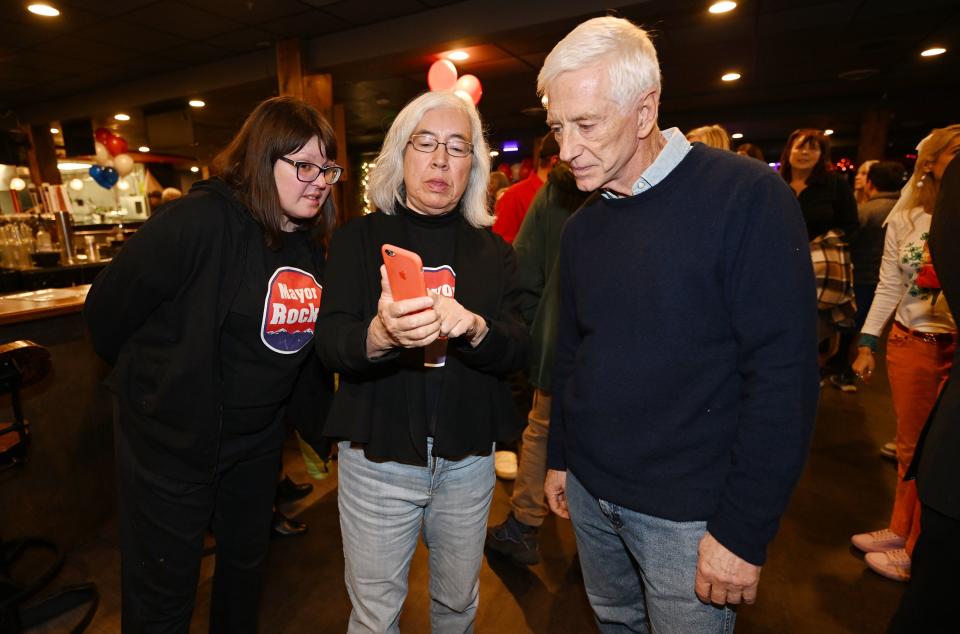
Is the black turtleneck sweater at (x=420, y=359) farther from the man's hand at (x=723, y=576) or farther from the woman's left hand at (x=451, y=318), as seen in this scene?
the man's hand at (x=723, y=576)

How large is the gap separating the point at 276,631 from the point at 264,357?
1.25m

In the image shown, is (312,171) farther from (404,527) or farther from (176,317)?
(404,527)

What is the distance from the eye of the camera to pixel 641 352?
1.03m

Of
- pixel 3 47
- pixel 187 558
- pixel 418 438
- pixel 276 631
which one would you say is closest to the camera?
pixel 418 438

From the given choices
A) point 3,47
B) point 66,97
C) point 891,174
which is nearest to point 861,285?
point 891,174

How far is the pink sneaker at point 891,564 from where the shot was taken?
7.43 ft

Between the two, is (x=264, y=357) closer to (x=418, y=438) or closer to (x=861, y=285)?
(x=418, y=438)

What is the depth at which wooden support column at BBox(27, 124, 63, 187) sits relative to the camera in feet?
29.8

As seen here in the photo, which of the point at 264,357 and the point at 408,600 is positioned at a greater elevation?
the point at 264,357

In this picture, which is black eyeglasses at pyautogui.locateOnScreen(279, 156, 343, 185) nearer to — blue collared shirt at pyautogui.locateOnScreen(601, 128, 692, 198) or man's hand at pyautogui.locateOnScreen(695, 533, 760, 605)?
blue collared shirt at pyautogui.locateOnScreen(601, 128, 692, 198)

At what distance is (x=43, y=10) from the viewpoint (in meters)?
4.69

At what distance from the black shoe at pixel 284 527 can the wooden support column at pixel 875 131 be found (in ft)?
33.7

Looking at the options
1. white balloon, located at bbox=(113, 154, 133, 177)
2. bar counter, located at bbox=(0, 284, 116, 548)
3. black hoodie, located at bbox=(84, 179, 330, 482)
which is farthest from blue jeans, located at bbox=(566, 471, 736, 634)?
white balloon, located at bbox=(113, 154, 133, 177)

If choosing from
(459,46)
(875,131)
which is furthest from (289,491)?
(875,131)
